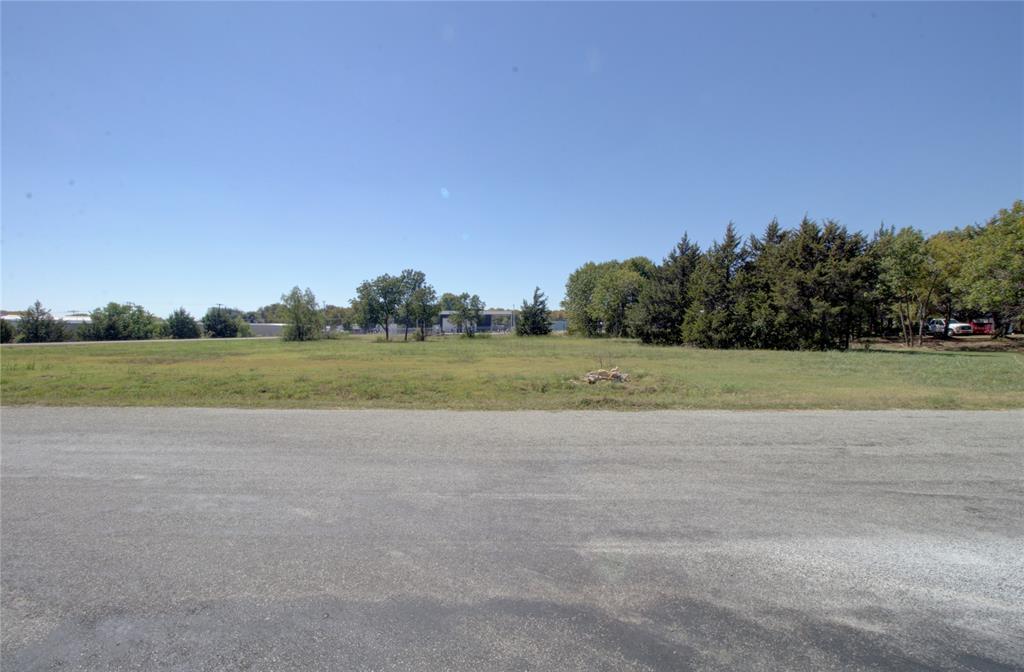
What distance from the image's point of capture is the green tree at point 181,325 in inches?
3187

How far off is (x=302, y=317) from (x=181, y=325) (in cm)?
2296

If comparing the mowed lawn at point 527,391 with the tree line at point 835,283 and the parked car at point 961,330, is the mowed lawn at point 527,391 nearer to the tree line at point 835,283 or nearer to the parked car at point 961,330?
the tree line at point 835,283

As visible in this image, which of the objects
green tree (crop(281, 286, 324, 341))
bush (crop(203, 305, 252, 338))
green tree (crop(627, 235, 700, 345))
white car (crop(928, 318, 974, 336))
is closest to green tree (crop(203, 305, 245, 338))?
bush (crop(203, 305, 252, 338))

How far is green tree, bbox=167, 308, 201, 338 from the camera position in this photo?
266 ft

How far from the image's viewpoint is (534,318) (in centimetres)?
8838

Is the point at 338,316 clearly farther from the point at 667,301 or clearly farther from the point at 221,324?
the point at 667,301

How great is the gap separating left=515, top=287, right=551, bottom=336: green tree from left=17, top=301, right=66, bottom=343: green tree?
68401mm

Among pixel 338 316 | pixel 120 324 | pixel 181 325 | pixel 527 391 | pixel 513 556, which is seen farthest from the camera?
pixel 338 316

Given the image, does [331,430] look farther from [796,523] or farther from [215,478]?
[796,523]

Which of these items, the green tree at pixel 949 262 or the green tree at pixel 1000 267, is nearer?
the green tree at pixel 1000 267

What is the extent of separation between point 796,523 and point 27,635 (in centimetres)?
597

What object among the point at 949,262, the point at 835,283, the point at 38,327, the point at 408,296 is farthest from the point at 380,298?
the point at 949,262

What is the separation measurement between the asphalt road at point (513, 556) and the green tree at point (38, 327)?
78.6m

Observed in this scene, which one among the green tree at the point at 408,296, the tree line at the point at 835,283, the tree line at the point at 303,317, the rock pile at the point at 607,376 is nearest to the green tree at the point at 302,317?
the tree line at the point at 303,317
